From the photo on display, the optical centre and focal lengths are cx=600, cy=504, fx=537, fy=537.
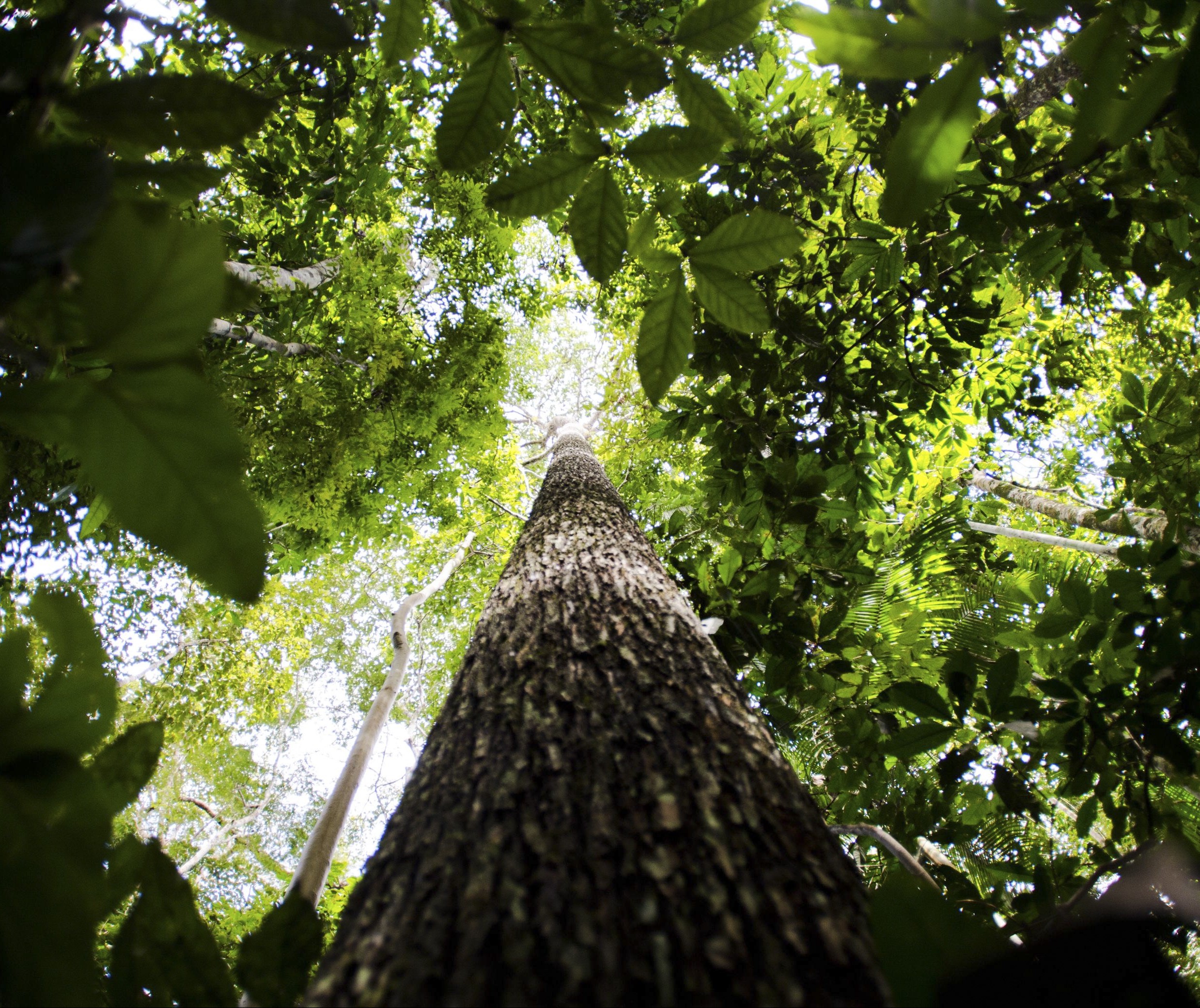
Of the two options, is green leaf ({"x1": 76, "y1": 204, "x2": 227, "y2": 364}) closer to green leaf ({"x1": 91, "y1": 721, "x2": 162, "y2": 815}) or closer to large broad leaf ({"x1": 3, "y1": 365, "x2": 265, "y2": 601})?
large broad leaf ({"x1": 3, "y1": 365, "x2": 265, "y2": 601})

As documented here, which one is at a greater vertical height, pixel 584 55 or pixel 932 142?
pixel 584 55

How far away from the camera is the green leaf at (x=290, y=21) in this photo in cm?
38

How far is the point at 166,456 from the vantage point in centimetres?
29

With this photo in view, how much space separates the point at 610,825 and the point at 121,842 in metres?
0.50

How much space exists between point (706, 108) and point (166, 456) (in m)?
0.70

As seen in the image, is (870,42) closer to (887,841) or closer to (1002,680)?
(1002,680)

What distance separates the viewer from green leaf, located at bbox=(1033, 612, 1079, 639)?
131 centimetres

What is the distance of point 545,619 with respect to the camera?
1.33m

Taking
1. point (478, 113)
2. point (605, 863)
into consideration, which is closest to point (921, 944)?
point (605, 863)

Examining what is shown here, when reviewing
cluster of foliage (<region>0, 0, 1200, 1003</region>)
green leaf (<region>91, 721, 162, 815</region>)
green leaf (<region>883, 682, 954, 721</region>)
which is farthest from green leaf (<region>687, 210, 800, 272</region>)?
green leaf (<region>883, 682, 954, 721</region>)

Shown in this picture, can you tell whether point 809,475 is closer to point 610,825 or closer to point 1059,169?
point 1059,169

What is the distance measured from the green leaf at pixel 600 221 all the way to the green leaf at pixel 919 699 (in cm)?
109

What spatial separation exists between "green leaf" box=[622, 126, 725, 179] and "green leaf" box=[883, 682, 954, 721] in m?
1.11

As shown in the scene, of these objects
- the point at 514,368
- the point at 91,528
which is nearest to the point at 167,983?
the point at 91,528
